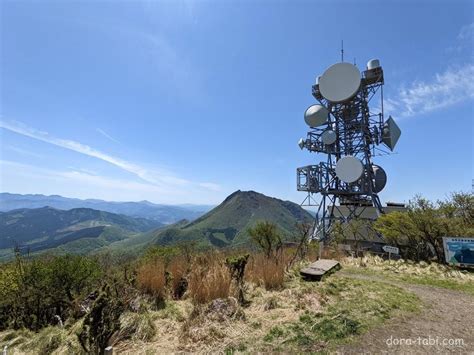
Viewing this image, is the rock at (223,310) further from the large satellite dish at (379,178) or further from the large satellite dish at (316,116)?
the large satellite dish at (379,178)

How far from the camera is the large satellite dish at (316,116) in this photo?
2359 centimetres

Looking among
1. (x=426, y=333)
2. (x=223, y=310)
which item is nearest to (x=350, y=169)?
(x=426, y=333)

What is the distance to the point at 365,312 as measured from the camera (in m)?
4.86

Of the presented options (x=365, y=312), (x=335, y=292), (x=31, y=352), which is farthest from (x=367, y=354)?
(x=31, y=352)

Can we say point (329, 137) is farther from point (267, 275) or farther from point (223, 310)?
point (223, 310)

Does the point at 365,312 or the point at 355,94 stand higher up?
the point at 355,94

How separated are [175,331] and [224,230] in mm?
155404

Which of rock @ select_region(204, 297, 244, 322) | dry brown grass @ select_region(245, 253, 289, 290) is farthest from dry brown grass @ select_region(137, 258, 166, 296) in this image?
dry brown grass @ select_region(245, 253, 289, 290)

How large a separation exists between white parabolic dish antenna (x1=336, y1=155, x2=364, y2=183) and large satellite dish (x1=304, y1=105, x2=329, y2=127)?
4.66 metres

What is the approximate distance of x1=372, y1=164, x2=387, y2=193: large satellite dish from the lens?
2325cm

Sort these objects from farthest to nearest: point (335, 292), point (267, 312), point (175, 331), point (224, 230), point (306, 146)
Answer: point (224, 230)
point (306, 146)
point (335, 292)
point (267, 312)
point (175, 331)

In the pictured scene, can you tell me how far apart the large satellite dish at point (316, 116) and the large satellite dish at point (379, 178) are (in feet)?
20.1

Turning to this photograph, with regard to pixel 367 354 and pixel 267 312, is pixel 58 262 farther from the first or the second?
pixel 367 354

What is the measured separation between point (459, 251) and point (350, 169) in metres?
11.3
